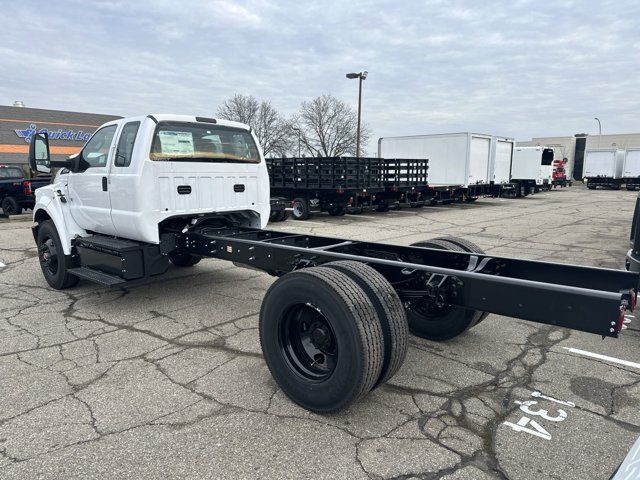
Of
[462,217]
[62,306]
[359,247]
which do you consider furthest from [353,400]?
[462,217]

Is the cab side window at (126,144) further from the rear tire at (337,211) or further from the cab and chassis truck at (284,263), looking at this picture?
the rear tire at (337,211)

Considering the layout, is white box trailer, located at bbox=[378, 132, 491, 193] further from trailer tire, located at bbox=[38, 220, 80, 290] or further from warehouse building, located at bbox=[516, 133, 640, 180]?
warehouse building, located at bbox=[516, 133, 640, 180]

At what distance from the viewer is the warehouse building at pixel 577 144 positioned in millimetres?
64688

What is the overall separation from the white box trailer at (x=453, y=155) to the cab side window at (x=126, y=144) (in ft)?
55.3

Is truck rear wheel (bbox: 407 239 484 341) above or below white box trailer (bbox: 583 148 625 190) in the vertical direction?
below

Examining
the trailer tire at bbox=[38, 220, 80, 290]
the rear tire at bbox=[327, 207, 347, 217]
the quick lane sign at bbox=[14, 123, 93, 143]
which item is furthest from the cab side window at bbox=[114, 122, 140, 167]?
the quick lane sign at bbox=[14, 123, 93, 143]

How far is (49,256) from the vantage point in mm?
6508

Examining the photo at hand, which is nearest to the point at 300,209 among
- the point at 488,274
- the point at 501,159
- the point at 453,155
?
the point at 453,155

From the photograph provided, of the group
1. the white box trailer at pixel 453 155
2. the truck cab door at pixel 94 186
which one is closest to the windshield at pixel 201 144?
the truck cab door at pixel 94 186

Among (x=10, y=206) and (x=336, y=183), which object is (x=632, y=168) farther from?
(x=10, y=206)

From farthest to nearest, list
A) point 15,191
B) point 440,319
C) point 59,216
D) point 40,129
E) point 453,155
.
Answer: point 40,129, point 453,155, point 15,191, point 59,216, point 440,319

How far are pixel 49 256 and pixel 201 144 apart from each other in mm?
2817

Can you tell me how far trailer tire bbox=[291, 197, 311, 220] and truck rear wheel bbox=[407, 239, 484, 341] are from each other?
12.0 m

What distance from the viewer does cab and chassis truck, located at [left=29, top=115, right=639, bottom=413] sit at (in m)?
2.99
